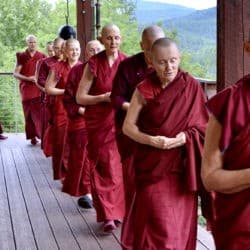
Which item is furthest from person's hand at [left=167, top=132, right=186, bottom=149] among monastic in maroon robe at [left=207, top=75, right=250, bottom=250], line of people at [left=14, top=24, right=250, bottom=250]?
monastic in maroon robe at [left=207, top=75, right=250, bottom=250]

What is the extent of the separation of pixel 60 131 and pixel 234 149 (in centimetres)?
428

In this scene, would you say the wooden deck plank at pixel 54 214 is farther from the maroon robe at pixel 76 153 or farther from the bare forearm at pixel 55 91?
the bare forearm at pixel 55 91

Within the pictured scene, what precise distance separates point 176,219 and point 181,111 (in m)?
0.50

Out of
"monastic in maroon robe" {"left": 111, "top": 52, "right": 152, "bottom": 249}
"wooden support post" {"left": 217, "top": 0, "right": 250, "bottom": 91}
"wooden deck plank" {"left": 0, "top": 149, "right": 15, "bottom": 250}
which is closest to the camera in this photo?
"wooden support post" {"left": 217, "top": 0, "right": 250, "bottom": 91}

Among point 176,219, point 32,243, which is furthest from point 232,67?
point 32,243

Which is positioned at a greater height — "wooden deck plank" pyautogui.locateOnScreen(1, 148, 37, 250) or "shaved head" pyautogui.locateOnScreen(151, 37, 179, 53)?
"shaved head" pyautogui.locateOnScreen(151, 37, 179, 53)

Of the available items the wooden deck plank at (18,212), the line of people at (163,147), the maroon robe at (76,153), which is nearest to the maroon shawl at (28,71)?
the wooden deck plank at (18,212)

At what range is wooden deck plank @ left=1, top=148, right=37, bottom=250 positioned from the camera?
404cm

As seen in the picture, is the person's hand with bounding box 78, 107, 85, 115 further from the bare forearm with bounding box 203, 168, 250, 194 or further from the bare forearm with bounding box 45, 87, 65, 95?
the bare forearm with bounding box 203, 168, 250, 194

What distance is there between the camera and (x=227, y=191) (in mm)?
1745

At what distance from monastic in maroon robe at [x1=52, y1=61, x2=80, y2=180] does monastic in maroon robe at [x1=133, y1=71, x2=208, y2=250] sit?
285cm

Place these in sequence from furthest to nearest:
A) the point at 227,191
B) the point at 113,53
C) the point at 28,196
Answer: the point at 28,196, the point at 113,53, the point at 227,191

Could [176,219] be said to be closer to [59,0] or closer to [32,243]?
[32,243]

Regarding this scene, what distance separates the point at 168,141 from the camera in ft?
9.23
